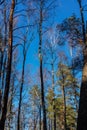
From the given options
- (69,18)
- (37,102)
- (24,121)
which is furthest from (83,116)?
(24,121)

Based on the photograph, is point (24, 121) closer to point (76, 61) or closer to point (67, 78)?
point (67, 78)

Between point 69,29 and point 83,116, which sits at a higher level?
point 69,29

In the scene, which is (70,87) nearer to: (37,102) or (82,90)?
(37,102)

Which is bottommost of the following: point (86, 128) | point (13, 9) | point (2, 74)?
point (86, 128)

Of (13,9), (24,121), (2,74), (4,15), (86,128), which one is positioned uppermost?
(4,15)

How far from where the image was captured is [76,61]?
59.7 feet

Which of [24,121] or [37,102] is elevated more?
[37,102]

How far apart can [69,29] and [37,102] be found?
1108 inches

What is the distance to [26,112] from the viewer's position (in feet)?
181

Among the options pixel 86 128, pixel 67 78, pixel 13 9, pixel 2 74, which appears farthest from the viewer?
pixel 67 78

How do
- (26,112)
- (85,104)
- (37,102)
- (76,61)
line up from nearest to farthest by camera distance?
(85,104) → (76,61) → (37,102) → (26,112)

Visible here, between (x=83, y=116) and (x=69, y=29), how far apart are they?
10.2 meters

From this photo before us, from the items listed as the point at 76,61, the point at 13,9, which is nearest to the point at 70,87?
the point at 76,61

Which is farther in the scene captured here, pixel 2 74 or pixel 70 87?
pixel 70 87
